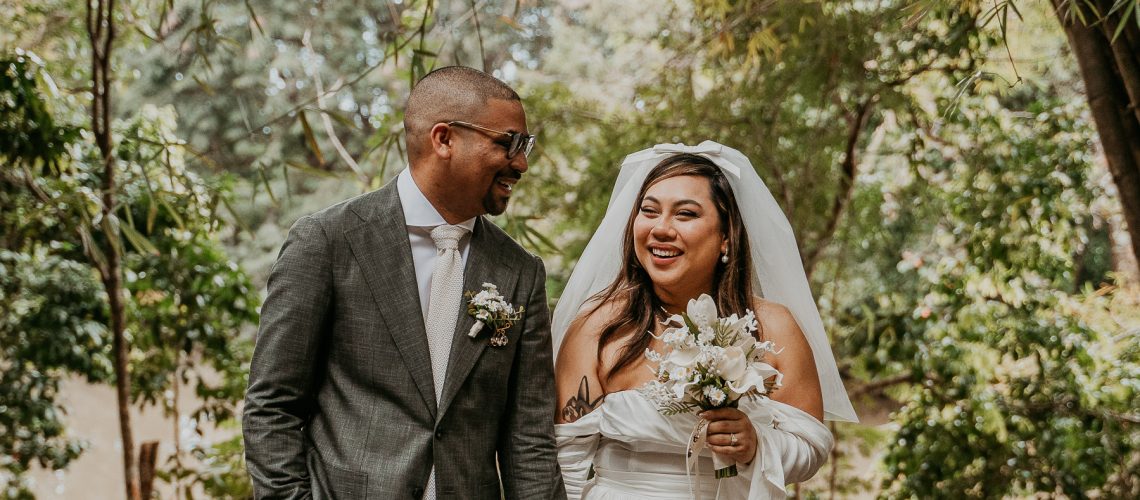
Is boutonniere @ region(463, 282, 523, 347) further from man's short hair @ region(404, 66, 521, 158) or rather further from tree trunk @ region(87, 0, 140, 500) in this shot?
tree trunk @ region(87, 0, 140, 500)

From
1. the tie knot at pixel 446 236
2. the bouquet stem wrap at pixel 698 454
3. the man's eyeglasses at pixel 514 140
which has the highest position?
the man's eyeglasses at pixel 514 140

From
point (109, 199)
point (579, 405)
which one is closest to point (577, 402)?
point (579, 405)

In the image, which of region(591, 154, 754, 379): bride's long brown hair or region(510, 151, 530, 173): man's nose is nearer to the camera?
region(510, 151, 530, 173): man's nose

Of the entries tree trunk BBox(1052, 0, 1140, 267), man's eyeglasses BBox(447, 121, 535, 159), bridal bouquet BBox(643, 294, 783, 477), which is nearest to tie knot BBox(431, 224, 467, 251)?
man's eyeglasses BBox(447, 121, 535, 159)

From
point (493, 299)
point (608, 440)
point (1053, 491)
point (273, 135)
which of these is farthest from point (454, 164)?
point (273, 135)

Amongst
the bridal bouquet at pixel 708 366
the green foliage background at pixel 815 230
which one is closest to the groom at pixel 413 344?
the bridal bouquet at pixel 708 366

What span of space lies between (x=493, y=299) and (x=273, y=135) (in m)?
13.0

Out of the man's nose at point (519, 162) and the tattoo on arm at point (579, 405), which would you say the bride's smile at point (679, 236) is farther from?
the man's nose at point (519, 162)

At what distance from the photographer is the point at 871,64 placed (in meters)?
5.44

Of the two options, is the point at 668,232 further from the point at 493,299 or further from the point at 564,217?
the point at 564,217

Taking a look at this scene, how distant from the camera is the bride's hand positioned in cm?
229

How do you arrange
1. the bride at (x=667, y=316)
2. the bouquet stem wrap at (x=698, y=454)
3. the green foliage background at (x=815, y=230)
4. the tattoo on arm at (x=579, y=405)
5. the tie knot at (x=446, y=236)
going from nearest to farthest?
the tie knot at (x=446, y=236) → the bouquet stem wrap at (x=698, y=454) → the bride at (x=667, y=316) → the tattoo on arm at (x=579, y=405) → the green foliage background at (x=815, y=230)

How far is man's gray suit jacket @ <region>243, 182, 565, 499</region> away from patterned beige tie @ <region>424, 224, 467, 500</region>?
0.09 ft

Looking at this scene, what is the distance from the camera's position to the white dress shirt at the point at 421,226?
2.20 metres
